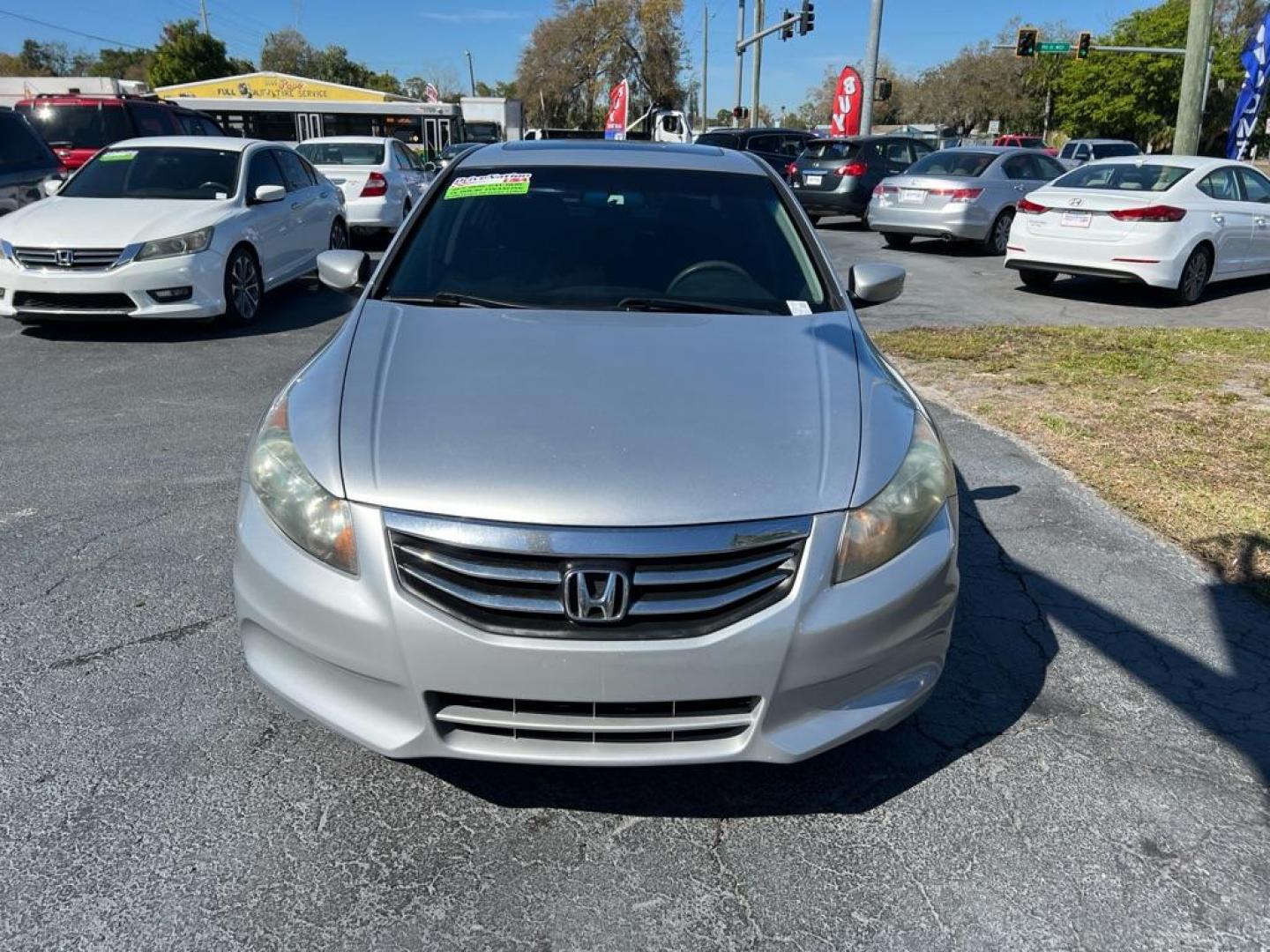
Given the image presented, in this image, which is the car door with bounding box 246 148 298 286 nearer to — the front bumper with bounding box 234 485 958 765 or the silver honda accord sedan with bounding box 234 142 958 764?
the silver honda accord sedan with bounding box 234 142 958 764

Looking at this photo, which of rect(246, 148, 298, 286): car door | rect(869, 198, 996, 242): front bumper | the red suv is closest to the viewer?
rect(246, 148, 298, 286): car door

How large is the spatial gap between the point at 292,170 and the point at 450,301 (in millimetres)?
7904

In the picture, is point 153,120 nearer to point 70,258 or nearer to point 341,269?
point 70,258

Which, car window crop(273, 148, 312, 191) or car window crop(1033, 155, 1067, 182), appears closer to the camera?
car window crop(273, 148, 312, 191)

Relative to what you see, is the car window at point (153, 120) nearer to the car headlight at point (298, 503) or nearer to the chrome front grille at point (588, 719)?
the car headlight at point (298, 503)

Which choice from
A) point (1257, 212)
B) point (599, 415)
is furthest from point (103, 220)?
point (1257, 212)

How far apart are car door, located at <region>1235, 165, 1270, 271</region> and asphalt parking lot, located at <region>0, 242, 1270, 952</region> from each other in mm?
9137

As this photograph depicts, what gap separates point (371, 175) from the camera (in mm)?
13781

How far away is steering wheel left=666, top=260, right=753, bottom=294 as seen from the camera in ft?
12.1

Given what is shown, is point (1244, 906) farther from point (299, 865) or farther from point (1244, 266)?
point (1244, 266)

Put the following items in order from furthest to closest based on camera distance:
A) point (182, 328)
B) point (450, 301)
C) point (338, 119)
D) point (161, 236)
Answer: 1. point (338, 119)
2. point (182, 328)
3. point (161, 236)
4. point (450, 301)

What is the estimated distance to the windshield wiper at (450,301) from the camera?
3453 mm

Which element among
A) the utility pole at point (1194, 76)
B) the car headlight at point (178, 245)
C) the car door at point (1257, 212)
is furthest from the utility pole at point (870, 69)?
the car headlight at point (178, 245)

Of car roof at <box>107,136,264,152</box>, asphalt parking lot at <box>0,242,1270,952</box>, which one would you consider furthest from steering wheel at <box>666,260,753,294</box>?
car roof at <box>107,136,264,152</box>
